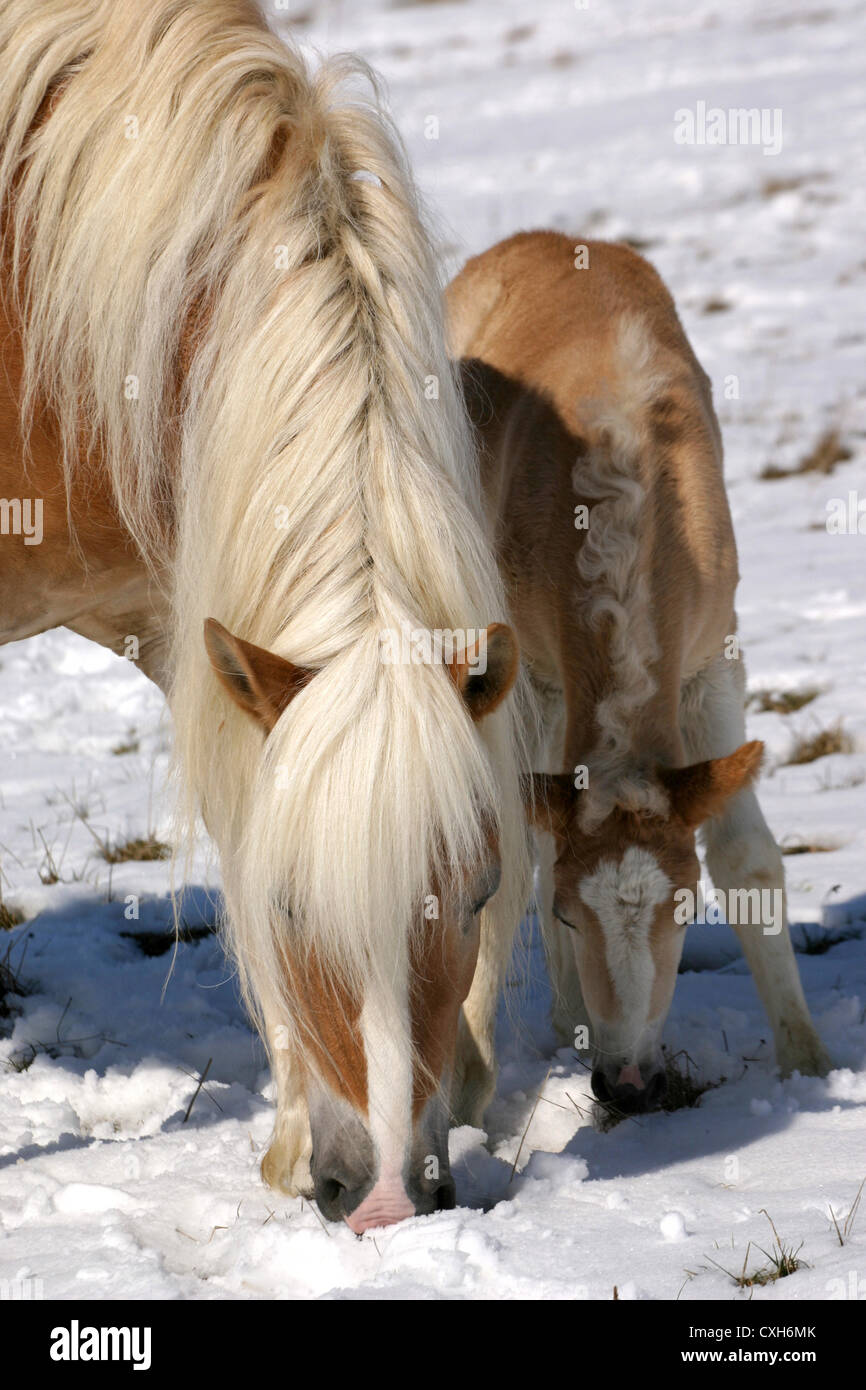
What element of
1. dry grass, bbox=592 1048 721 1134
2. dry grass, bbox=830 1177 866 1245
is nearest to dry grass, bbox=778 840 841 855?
dry grass, bbox=592 1048 721 1134

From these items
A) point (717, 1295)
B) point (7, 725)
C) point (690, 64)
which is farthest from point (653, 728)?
point (690, 64)

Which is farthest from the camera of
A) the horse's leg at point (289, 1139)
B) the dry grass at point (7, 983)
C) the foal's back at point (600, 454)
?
the dry grass at point (7, 983)

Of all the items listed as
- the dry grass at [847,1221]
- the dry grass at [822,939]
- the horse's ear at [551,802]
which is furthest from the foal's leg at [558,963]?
the dry grass at [847,1221]

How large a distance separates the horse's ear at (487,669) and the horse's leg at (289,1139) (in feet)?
2.96

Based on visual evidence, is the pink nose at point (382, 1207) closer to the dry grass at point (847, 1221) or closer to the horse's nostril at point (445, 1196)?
the horse's nostril at point (445, 1196)

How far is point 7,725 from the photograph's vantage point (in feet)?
19.6

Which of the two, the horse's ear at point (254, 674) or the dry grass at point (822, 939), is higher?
the horse's ear at point (254, 674)

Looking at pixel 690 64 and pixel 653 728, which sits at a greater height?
pixel 690 64

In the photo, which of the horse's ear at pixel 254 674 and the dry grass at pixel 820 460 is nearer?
the horse's ear at pixel 254 674

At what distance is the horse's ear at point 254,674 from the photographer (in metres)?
2.20

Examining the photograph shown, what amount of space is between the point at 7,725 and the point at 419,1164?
4.14 m

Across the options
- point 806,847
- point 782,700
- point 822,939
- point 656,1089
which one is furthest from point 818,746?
point 656,1089

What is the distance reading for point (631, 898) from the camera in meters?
3.00
